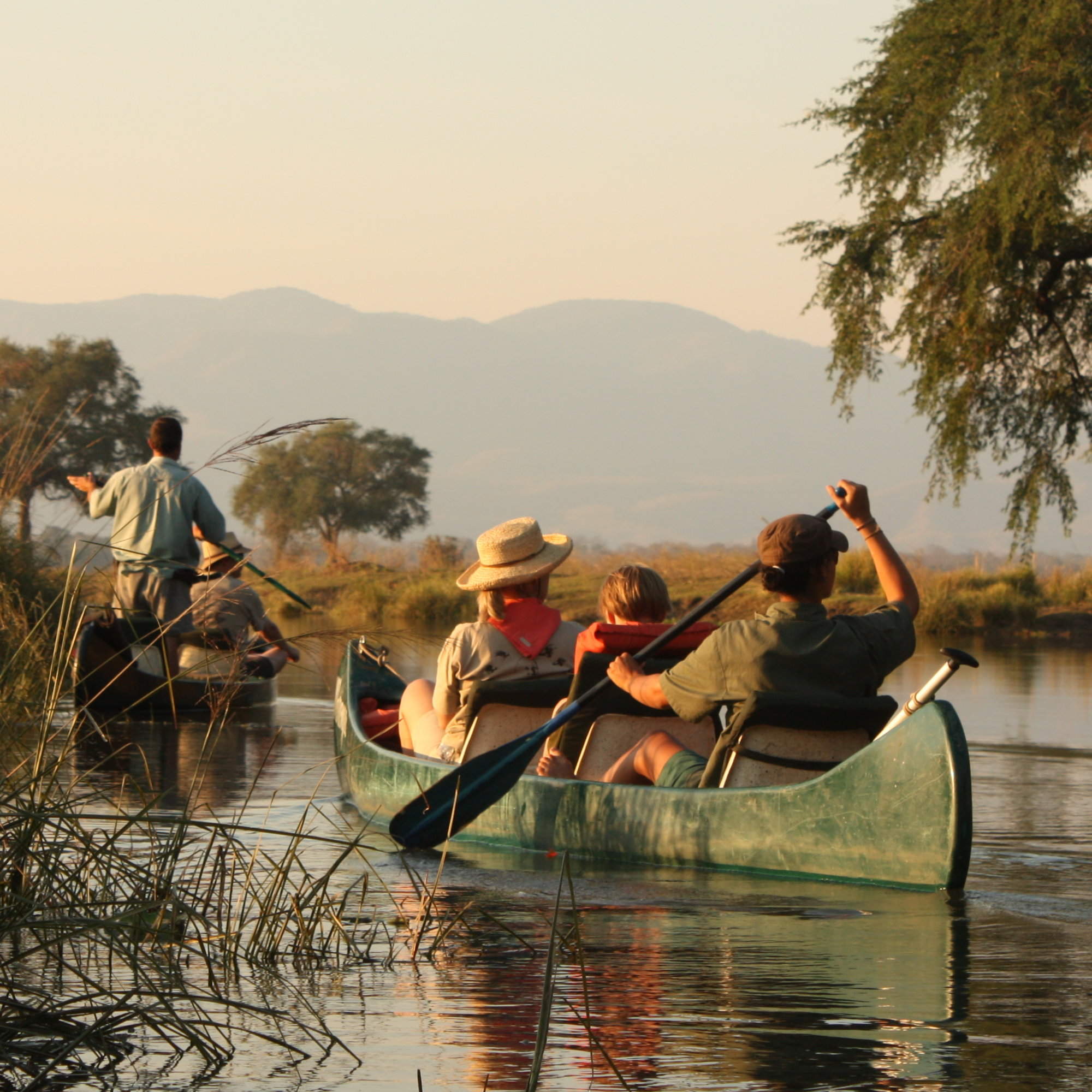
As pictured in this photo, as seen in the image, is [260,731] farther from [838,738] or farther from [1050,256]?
[1050,256]

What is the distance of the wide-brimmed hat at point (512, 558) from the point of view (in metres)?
7.57

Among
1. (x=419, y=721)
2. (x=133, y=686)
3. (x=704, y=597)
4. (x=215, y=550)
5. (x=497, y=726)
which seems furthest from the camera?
(x=704, y=597)

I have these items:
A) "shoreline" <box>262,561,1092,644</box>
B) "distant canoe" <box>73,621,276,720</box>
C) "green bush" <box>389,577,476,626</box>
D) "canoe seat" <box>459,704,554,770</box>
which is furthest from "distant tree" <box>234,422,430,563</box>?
"canoe seat" <box>459,704,554,770</box>

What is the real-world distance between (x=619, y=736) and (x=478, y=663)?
0.62 m

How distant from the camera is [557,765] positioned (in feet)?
24.5

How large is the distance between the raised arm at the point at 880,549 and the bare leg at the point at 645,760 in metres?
1.16

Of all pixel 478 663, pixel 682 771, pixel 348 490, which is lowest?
pixel 682 771

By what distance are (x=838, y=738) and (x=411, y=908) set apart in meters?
1.54

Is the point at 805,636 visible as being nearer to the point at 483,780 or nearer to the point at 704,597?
the point at 483,780

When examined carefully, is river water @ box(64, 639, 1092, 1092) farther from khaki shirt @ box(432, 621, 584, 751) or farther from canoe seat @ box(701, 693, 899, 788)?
khaki shirt @ box(432, 621, 584, 751)

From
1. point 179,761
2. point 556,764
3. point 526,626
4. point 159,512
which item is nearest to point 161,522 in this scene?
point 159,512

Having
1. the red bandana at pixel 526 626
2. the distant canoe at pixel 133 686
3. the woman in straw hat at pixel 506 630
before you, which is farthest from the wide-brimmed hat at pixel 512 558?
the distant canoe at pixel 133 686

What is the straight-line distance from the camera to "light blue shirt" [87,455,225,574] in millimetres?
12141

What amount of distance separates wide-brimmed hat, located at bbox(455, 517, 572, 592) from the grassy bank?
18.4 meters
